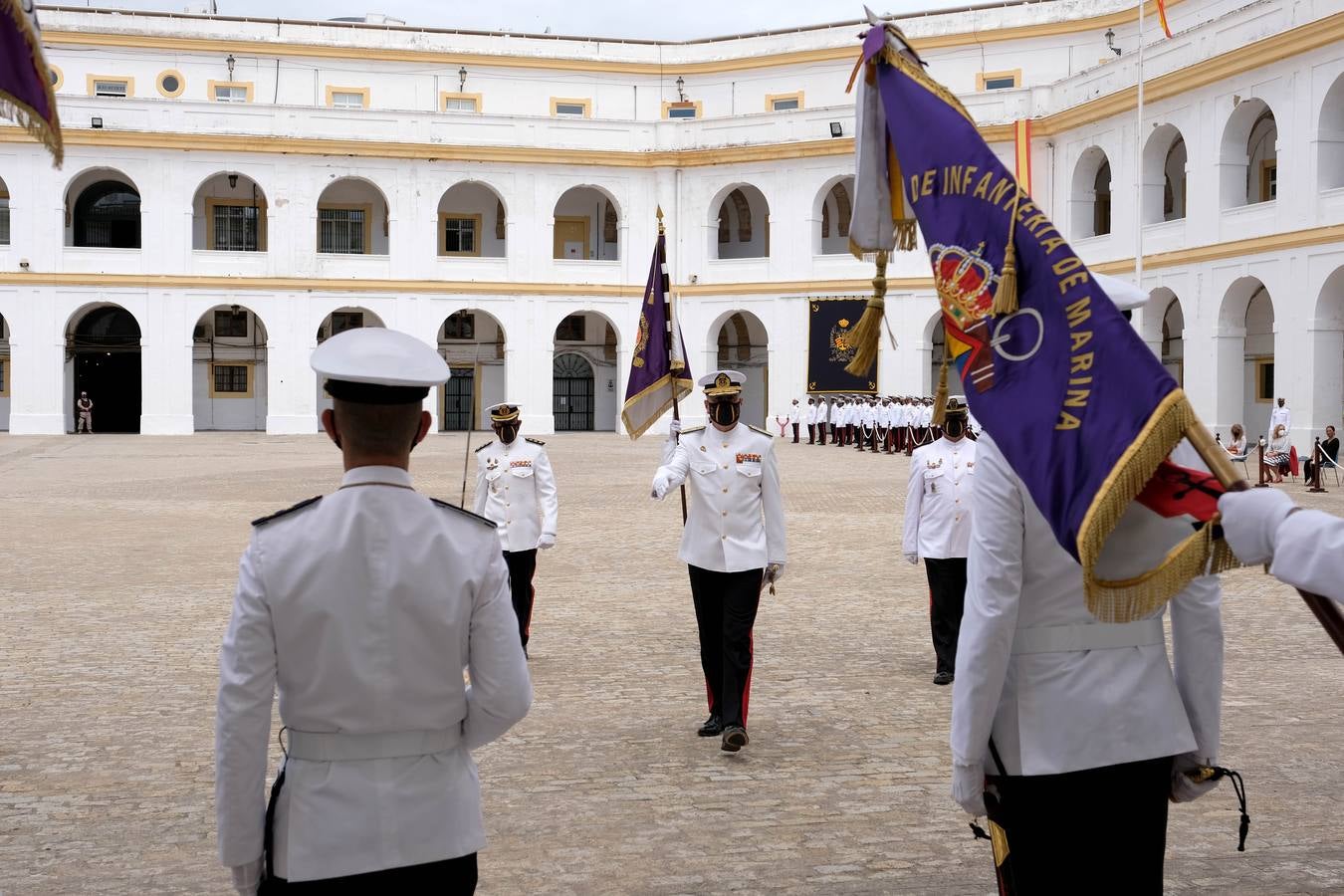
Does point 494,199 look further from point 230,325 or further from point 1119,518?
point 1119,518

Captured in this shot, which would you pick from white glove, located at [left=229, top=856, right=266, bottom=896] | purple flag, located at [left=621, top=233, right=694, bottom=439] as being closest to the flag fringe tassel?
white glove, located at [left=229, top=856, right=266, bottom=896]

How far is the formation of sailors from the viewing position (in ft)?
110

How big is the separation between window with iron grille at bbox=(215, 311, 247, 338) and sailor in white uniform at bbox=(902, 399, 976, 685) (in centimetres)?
3778

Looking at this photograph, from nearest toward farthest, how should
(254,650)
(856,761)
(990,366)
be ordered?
(254,650), (990,366), (856,761)

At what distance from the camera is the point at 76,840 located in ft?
17.5

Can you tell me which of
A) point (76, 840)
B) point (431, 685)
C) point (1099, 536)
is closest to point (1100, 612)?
point (1099, 536)

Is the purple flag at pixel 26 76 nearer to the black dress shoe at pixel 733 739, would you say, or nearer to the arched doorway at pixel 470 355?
the black dress shoe at pixel 733 739

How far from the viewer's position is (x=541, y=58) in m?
47.3

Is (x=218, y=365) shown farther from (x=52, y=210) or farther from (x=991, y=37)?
(x=991, y=37)

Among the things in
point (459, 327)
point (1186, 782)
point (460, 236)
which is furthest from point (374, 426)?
point (459, 327)

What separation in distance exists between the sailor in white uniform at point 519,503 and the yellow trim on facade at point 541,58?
36.9 m

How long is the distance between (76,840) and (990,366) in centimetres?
396

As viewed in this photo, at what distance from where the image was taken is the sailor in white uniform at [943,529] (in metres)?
8.63

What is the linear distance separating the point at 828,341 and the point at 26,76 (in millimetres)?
37718
